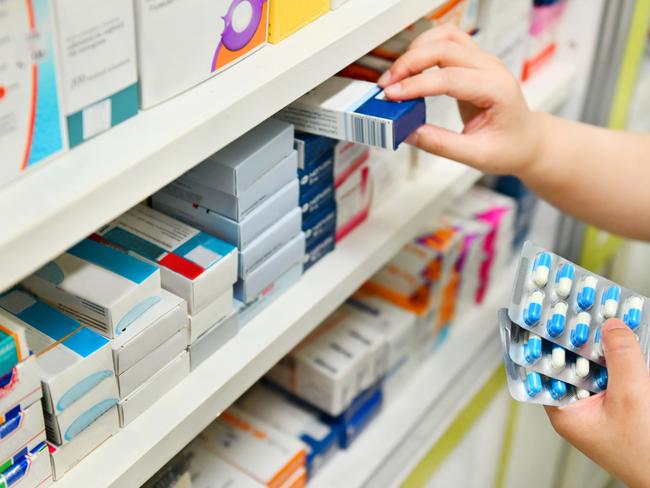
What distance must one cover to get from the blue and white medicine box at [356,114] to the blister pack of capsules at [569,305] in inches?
6.5

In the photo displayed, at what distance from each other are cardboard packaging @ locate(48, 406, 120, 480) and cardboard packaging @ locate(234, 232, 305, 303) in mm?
176

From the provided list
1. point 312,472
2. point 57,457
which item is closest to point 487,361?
point 312,472

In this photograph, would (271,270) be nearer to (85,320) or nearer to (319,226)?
(319,226)

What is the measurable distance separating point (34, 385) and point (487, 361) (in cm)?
90

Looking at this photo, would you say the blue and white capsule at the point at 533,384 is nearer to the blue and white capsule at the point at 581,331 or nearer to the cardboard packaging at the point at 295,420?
the blue and white capsule at the point at 581,331

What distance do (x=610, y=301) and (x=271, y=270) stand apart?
33 centimetres

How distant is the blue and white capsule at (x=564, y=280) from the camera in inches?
30.8

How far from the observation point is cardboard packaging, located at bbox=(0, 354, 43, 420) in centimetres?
59

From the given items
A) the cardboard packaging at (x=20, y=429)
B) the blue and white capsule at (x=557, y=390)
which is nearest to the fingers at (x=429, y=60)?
the blue and white capsule at (x=557, y=390)

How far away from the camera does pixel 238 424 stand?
1073 mm

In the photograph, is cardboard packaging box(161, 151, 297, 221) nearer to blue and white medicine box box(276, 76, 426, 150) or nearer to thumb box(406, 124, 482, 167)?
blue and white medicine box box(276, 76, 426, 150)

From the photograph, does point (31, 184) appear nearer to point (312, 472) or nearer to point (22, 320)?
point (22, 320)

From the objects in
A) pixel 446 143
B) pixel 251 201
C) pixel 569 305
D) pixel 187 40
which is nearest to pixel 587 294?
pixel 569 305

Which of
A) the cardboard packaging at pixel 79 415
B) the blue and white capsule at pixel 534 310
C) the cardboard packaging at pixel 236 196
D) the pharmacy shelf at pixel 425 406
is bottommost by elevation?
the pharmacy shelf at pixel 425 406
